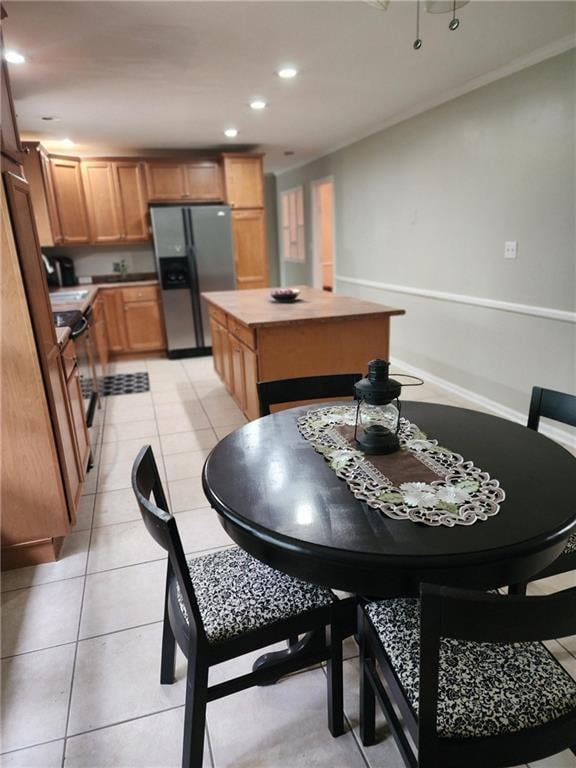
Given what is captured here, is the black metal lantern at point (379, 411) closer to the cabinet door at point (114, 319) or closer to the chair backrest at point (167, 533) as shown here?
the chair backrest at point (167, 533)

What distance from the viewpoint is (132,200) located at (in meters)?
5.59

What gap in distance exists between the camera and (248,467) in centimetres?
133

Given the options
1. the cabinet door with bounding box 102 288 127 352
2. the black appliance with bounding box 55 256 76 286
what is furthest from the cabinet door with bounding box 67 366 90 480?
the black appliance with bounding box 55 256 76 286

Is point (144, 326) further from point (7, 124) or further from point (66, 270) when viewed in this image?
point (7, 124)

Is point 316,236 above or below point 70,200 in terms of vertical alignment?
below

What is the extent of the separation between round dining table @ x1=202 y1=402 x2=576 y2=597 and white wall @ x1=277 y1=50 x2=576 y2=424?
215 centimetres

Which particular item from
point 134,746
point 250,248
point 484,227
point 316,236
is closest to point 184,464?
point 134,746

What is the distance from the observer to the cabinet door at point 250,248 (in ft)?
19.2

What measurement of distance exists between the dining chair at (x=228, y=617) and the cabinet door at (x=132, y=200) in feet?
16.4

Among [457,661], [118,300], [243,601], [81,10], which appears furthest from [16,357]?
[118,300]

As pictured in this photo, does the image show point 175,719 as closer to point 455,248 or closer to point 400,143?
point 455,248

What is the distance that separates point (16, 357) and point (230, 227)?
4019 millimetres

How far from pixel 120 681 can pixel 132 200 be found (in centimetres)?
528

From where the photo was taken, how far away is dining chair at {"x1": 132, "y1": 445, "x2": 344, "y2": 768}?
1.12 meters
